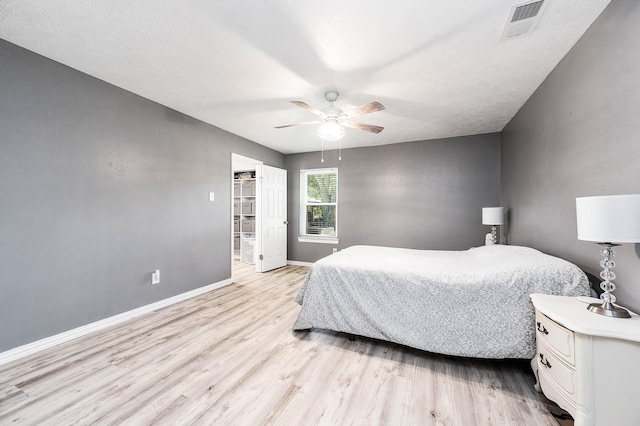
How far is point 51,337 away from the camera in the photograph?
2246 mm

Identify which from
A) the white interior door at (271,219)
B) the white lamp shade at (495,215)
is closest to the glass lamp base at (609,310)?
the white lamp shade at (495,215)

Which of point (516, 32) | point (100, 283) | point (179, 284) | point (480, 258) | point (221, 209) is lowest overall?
point (179, 284)

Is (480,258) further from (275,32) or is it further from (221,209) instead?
(221,209)

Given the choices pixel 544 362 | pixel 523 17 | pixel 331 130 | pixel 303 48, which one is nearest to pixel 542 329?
pixel 544 362

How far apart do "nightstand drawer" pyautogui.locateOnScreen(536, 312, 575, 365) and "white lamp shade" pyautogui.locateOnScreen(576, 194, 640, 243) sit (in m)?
0.52

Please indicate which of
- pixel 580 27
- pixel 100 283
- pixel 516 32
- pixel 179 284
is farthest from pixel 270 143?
pixel 580 27

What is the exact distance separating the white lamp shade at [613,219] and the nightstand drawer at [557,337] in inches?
20.5

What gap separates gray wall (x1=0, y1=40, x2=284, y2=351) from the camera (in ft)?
6.77

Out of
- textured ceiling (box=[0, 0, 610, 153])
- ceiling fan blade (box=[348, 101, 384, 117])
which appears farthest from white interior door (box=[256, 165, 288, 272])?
ceiling fan blade (box=[348, 101, 384, 117])

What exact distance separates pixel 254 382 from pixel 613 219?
2.27 meters

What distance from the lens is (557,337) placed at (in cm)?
140

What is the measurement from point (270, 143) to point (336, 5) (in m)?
3.39

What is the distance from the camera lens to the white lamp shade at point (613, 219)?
115cm

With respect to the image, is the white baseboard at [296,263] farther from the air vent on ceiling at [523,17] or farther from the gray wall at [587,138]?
the air vent on ceiling at [523,17]
